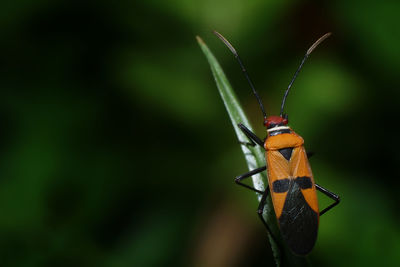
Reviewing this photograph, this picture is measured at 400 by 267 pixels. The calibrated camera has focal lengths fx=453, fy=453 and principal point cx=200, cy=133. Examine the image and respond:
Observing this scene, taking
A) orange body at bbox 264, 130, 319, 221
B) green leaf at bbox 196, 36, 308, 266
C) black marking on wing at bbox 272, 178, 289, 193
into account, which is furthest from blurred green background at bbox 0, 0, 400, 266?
green leaf at bbox 196, 36, 308, 266

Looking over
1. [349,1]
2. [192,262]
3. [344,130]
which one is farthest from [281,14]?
[192,262]

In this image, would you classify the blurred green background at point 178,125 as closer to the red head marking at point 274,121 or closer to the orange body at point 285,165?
the red head marking at point 274,121

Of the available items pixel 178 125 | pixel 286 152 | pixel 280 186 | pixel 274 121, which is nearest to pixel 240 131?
pixel 280 186

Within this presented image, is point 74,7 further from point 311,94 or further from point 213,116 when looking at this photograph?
point 311,94

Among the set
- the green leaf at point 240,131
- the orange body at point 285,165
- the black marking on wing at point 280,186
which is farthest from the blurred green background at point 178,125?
the green leaf at point 240,131

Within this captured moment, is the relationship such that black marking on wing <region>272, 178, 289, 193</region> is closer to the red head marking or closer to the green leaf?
the green leaf

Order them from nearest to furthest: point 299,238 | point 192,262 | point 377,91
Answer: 1. point 299,238
2. point 192,262
3. point 377,91

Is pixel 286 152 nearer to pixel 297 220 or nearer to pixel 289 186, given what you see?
pixel 289 186
